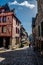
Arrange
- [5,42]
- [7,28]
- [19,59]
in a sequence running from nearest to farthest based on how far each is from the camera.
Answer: [19,59]
[7,28]
[5,42]

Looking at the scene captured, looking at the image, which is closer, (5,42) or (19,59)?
(19,59)

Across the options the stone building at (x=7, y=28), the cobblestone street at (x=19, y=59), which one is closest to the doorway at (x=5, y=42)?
the stone building at (x=7, y=28)

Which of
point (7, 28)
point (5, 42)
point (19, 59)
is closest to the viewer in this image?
point (19, 59)

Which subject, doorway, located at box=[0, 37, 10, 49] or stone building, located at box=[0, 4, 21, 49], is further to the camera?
doorway, located at box=[0, 37, 10, 49]

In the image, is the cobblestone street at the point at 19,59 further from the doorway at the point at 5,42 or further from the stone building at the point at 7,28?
the doorway at the point at 5,42

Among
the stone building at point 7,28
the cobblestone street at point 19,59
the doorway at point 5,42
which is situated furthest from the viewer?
the doorway at point 5,42

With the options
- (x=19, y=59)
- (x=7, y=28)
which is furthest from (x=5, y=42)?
(x=19, y=59)

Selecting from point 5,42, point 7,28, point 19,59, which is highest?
point 7,28

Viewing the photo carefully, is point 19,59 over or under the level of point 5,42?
over

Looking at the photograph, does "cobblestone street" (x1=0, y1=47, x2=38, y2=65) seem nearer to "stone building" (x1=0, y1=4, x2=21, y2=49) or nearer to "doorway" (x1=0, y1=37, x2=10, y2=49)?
"stone building" (x1=0, y1=4, x2=21, y2=49)

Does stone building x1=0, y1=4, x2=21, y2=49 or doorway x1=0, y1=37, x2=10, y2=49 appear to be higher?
stone building x1=0, y1=4, x2=21, y2=49

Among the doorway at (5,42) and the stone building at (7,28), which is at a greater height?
the stone building at (7,28)

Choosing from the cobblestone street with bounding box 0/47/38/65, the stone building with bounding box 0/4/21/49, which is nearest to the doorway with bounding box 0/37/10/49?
the stone building with bounding box 0/4/21/49

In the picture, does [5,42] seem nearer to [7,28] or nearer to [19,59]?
[7,28]
